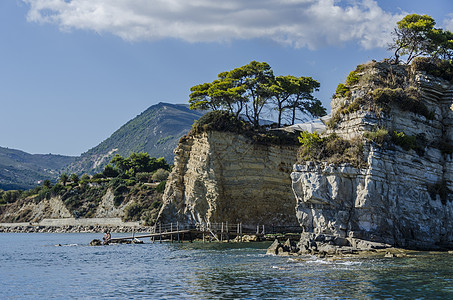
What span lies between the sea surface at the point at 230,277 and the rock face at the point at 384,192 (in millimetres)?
3775

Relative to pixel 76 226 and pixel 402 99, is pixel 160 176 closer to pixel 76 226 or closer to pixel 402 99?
pixel 76 226

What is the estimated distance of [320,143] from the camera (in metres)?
42.8

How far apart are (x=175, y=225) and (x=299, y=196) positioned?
23.8m

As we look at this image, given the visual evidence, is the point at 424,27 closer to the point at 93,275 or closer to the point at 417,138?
the point at 417,138

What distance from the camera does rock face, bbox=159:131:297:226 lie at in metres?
58.6

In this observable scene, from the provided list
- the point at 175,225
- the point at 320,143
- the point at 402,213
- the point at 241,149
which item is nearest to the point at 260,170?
the point at 241,149

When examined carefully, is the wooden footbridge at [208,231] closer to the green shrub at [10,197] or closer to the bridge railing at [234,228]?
the bridge railing at [234,228]

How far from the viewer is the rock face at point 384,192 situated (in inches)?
1544

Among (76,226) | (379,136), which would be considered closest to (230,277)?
(379,136)

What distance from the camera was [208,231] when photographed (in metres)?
57.6

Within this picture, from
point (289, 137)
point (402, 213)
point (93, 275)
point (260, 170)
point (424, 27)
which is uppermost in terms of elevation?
point (424, 27)

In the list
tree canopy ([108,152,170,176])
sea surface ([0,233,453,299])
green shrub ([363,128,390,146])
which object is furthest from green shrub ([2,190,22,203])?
green shrub ([363,128,390,146])

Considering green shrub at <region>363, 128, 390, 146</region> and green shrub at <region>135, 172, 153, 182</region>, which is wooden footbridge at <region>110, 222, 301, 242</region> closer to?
green shrub at <region>363, 128, 390, 146</region>

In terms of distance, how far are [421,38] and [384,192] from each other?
19.2 m
